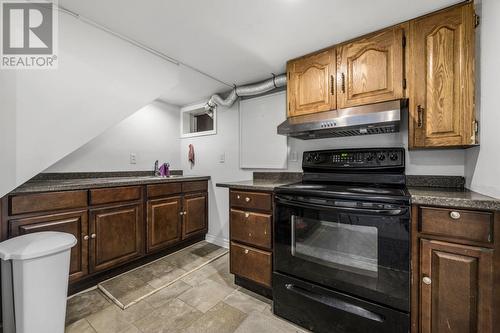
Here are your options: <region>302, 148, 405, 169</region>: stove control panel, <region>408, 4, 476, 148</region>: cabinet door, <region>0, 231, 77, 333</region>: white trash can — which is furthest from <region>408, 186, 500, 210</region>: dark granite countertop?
<region>0, 231, 77, 333</region>: white trash can

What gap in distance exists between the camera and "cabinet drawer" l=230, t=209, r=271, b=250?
1.75 meters

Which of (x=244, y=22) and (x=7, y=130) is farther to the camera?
(x=244, y=22)

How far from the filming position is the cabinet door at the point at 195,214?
2.80 m

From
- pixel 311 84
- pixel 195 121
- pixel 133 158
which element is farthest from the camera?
pixel 195 121

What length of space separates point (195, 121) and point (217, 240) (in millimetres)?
2011

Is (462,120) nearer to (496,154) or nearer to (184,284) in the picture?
→ (496,154)

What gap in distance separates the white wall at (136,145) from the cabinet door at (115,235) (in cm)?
78

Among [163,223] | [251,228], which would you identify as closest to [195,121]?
[163,223]

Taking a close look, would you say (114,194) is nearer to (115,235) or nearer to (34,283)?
(115,235)

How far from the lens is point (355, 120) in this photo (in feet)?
4.99

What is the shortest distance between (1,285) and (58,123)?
3.70ft

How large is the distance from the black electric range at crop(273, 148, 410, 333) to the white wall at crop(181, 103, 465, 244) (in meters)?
0.13

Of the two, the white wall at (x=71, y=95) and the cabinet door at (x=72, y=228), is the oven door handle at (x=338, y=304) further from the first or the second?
the white wall at (x=71, y=95)

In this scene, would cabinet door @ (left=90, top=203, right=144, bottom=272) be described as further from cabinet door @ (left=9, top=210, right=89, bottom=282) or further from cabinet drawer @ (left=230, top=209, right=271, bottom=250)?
cabinet drawer @ (left=230, top=209, right=271, bottom=250)
